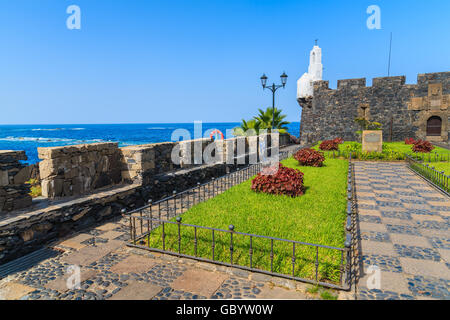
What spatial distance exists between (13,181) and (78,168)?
1.67m

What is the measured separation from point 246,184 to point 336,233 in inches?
202

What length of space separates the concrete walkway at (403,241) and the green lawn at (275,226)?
542 mm

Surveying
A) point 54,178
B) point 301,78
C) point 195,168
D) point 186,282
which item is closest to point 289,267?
point 186,282

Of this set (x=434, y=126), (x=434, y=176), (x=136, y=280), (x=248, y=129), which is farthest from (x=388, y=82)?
(x=136, y=280)

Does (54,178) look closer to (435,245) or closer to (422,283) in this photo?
(422,283)

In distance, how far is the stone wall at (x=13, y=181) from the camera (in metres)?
5.67

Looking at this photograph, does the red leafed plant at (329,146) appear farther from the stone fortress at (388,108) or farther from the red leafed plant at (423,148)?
the stone fortress at (388,108)

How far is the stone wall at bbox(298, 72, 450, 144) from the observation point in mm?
23500

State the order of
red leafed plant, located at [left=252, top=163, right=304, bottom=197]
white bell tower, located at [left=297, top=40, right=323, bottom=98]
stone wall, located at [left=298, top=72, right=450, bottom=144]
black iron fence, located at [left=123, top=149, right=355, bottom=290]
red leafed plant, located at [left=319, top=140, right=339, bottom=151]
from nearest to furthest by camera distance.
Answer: black iron fence, located at [left=123, top=149, right=355, bottom=290], red leafed plant, located at [left=252, top=163, right=304, bottom=197], red leafed plant, located at [left=319, top=140, right=339, bottom=151], stone wall, located at [left=298, top=72, right=450, bottom=144], white bell tower, located at [left=297, top=40, right=323, bottom=98]

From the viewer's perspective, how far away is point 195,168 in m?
11.4

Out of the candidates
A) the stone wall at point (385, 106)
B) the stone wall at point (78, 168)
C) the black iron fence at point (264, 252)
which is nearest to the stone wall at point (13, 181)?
the stone wall at point (78, 168)

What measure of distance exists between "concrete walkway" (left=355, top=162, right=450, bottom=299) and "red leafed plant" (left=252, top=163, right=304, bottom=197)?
1892mm

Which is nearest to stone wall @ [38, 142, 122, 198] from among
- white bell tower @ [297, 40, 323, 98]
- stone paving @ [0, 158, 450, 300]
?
stone paving @ [0, 158, 450, 300]

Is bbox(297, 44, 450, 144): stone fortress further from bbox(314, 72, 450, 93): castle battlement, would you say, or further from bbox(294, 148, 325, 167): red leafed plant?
bbox(294, 148, 325, 167): red leafed plant
